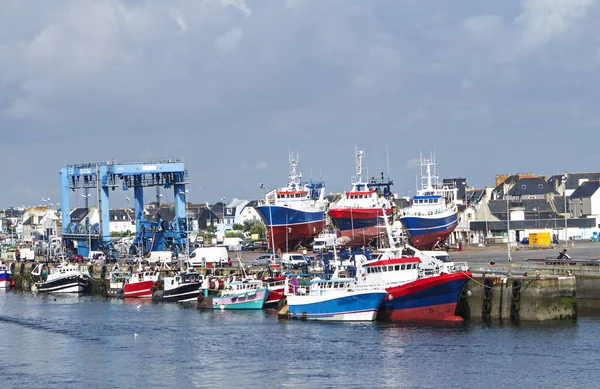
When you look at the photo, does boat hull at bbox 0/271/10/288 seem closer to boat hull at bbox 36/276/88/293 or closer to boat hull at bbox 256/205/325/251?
boat hull at bbox 36/276/88/293

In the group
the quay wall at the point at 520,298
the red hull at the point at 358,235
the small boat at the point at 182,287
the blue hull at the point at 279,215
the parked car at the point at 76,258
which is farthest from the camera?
the parked car at the point at 76,258

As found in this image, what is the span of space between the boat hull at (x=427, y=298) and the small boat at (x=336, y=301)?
2.91 ft

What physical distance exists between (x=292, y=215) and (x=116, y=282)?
3026 cm

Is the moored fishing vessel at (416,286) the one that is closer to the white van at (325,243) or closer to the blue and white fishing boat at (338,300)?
the blue and white fishing boat at (338,300)

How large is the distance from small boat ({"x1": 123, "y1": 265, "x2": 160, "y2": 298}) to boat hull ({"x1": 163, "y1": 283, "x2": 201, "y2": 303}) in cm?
531

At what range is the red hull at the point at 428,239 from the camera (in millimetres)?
103250

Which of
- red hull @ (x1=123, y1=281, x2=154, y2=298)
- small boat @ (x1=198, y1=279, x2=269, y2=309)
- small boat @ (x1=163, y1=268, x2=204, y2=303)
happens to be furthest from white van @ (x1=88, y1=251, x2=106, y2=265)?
small boat @ (x1=198, y1=279, x2=269, y2=309)

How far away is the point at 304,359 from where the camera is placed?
50.5 metres

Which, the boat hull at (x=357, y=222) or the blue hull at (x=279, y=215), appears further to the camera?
the blue hull at (x=279, y=215)

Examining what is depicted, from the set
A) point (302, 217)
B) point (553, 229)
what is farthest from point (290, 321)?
point (553, 229)

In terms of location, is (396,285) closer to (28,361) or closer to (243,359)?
(243,359)

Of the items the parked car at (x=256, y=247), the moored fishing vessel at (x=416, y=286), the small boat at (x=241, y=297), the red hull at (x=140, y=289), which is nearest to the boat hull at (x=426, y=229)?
the parked car at (x=256, y=247)

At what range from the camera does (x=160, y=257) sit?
345 ft

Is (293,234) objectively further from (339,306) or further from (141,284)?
(339,306)
